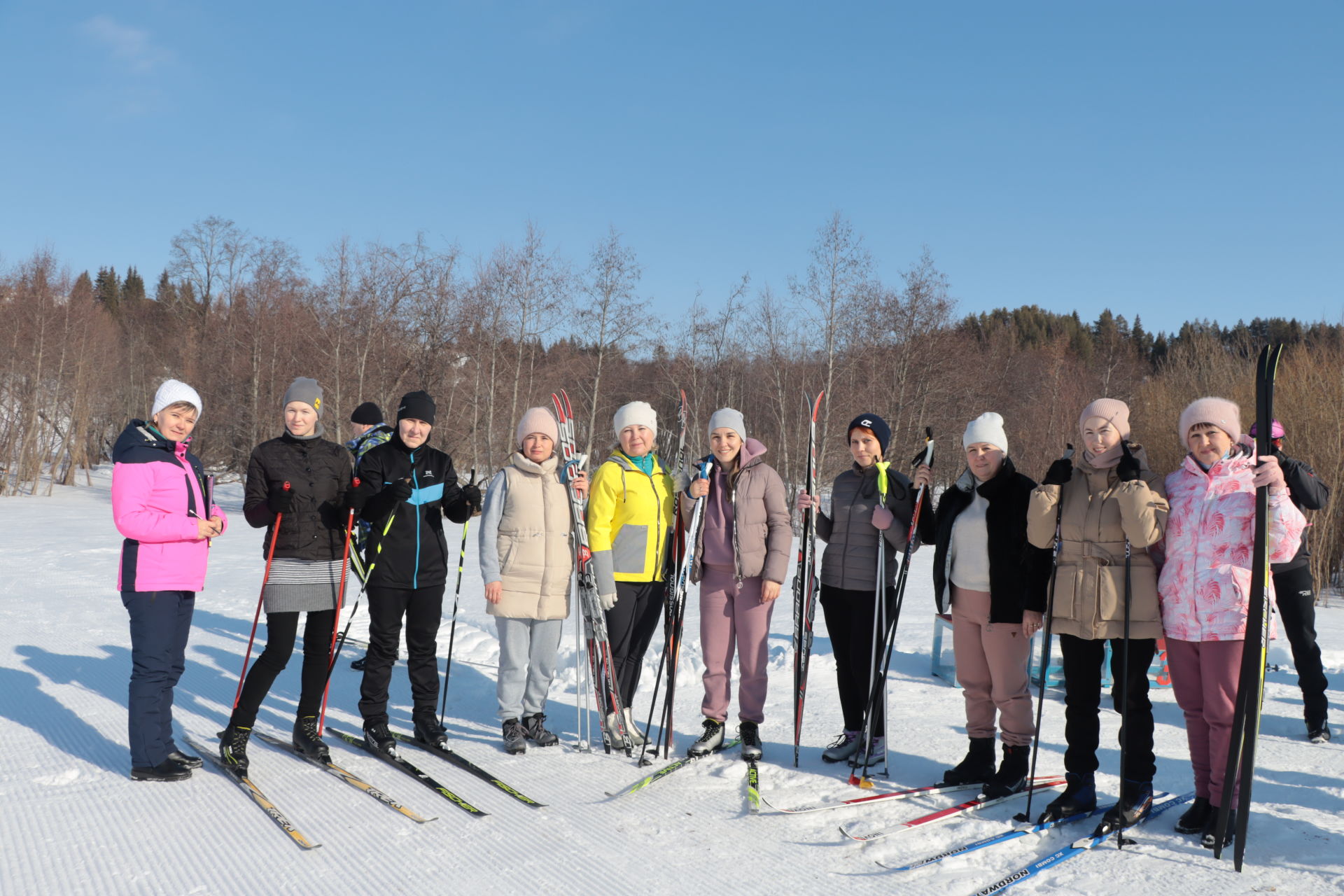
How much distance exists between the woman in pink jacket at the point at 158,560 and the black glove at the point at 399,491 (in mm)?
660

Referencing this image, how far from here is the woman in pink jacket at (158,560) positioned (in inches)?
127

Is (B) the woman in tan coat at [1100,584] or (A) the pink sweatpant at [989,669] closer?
(B) the woman in tan coat at [1100,584]

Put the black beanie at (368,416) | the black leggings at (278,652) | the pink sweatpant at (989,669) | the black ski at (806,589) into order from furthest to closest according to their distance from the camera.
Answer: the black beanie at (368,416) → the black ski at (806,589) → the black leggings at (278,652) → the pink sweatpant at (989,669)

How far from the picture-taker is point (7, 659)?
207 inches

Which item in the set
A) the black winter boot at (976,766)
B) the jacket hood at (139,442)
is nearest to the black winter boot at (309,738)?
the jacket hood at (139,442)

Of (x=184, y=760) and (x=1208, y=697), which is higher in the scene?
(x=1208, y=697)

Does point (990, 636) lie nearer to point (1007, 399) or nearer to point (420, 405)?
point (420, 405)

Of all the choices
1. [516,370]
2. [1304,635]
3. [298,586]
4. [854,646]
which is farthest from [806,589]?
[516,370]

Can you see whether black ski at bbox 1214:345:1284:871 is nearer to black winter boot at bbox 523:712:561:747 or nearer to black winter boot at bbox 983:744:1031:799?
black winter boot at bbox 983:744:1031:799

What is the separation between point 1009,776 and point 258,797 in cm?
295

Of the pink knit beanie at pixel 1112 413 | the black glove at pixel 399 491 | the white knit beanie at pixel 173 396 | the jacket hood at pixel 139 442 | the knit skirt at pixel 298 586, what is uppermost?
the pink knit beanie at pixel 1112 413

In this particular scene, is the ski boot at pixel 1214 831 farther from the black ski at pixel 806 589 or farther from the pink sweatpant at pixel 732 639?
the pink sweatpant at pixel 732 639

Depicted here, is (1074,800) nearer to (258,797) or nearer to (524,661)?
(524,661)

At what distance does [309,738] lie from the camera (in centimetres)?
366
